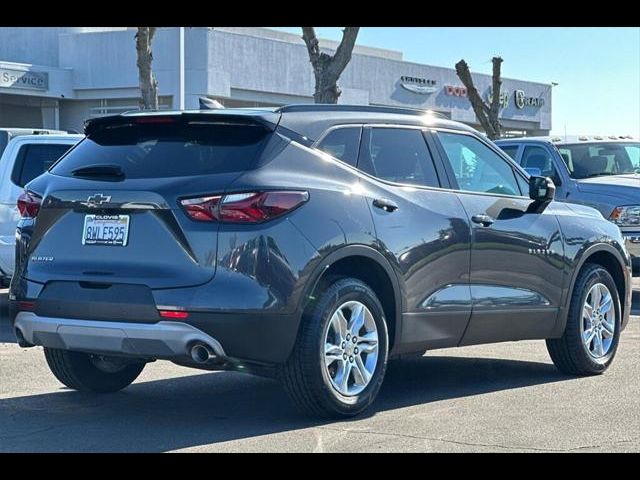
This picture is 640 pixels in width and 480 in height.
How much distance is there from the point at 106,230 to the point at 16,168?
240 inches

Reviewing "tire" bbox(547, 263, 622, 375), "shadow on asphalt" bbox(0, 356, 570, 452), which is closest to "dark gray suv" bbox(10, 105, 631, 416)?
"shadow on asphalt" bbox(0, 356, 570, 452)

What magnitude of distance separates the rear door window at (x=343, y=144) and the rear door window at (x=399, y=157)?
2.7 inches

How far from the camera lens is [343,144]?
733cm

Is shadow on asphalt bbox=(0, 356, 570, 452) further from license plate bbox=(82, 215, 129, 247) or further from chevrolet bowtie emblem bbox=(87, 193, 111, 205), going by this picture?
chevrolet bowtie emblem bbox=(87, 193, 111, 205)

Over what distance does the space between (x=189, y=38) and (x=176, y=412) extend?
29.8m

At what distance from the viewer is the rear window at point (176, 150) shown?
6688 mm

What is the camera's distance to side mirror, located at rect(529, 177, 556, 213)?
855 centimetres

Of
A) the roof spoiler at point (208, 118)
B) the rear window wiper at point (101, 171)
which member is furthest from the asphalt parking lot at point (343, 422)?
the roof spoiler at point (208, 118)

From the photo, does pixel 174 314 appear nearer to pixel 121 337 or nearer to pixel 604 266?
pixel 121 337

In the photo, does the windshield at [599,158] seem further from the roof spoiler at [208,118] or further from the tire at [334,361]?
the roof spoiler at [208,118]

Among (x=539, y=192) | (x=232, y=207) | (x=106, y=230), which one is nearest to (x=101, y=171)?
(x=106, y=230)

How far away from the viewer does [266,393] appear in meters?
8.15
